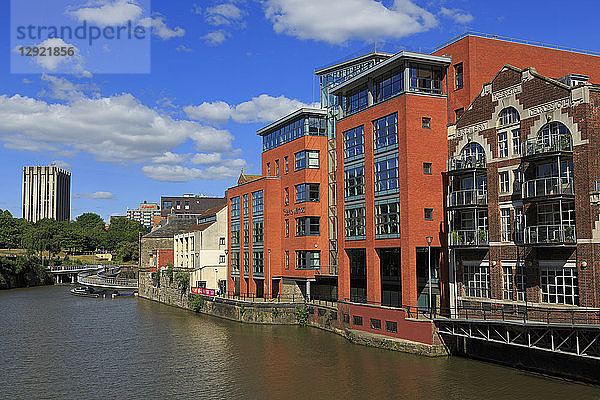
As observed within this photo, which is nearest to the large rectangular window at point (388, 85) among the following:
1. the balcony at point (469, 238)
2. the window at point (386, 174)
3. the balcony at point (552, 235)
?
the window at point (386, 174)

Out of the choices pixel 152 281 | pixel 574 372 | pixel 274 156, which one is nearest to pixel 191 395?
pixel 574 372

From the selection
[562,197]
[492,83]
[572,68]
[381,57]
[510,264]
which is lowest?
[510,264]

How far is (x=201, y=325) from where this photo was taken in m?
60.2

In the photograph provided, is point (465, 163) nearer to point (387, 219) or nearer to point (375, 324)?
Result: point (387, 219)

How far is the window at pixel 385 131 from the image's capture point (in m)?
45.8

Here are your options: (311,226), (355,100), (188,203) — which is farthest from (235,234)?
(188,203)

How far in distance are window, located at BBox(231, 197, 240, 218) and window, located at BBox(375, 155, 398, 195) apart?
28.3 m

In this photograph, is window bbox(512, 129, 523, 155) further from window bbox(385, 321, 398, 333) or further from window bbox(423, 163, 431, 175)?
window bbox(385, 321, 398, 333)

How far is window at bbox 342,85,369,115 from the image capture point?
50719mm

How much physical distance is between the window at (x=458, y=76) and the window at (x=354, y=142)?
29.1ft

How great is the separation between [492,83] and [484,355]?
19.1 meters

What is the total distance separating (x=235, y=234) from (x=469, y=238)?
37.6 meters

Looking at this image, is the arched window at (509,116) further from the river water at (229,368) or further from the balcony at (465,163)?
the river water at (229,368)

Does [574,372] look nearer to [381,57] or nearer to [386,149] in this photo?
[386,149]
